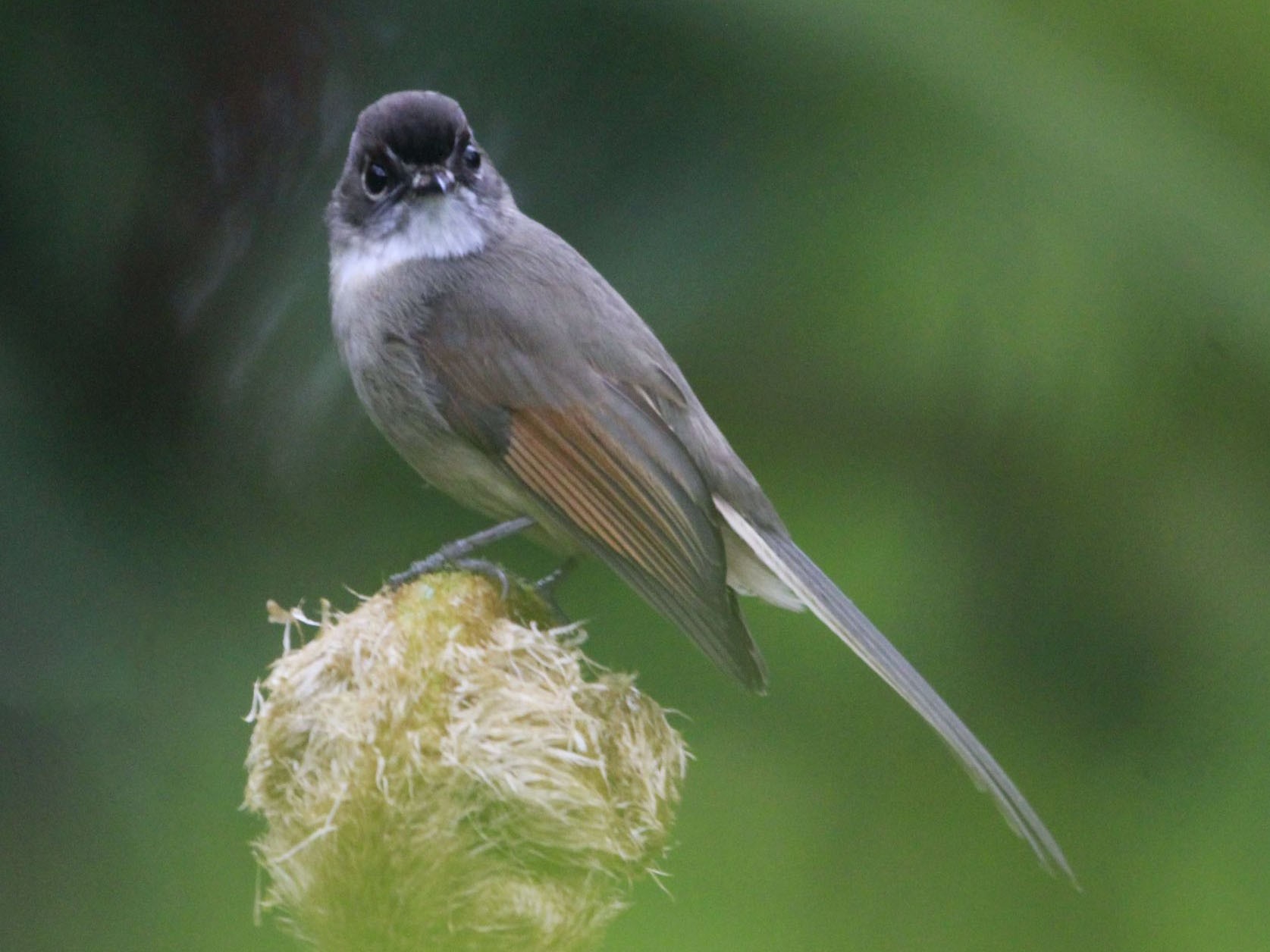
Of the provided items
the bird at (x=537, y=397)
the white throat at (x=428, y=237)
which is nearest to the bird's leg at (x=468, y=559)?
the bird at (x=537, y=397)

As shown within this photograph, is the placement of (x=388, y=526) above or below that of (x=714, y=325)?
above

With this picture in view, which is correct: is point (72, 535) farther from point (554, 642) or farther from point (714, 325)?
point (554, 642)

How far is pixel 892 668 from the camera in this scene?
2.35 m

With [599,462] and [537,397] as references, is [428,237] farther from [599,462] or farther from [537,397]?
[599,462]

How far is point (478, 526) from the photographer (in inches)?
127

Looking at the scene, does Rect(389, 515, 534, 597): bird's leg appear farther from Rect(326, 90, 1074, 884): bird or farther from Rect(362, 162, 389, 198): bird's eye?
Rect(362, 162, 389, 198): bird's eye

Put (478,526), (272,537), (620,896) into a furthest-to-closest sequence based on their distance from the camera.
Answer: (272,537)
(478,526)
(620,896)

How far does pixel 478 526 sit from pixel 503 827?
1606 millimetres

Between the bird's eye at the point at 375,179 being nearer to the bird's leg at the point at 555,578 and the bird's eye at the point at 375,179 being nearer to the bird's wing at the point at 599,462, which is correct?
the bird's wing at the point at 599,462

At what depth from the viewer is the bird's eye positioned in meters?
3.16

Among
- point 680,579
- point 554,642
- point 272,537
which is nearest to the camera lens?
point 554,642

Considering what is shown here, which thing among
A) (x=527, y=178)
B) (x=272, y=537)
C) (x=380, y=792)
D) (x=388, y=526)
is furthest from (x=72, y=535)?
(x=380, y=792)

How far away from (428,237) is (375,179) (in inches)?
7.2

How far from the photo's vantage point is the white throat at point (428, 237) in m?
3.13
